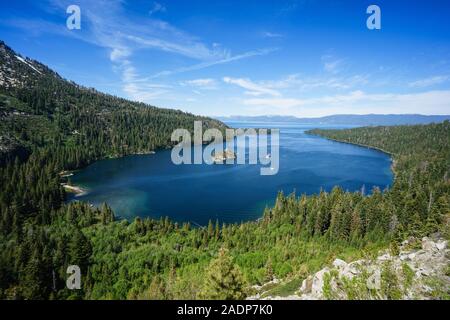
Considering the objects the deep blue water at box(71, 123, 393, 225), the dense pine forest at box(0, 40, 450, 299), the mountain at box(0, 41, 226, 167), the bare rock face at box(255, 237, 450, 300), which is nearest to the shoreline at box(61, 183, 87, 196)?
the deep blue water at box(71, 123, 393, 225)

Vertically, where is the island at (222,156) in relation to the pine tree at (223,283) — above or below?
above

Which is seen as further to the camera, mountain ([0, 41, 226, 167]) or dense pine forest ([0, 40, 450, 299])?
mountain ([0, 41, 226, 167])

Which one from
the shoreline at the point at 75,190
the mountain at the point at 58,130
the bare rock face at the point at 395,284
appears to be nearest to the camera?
the bare rock face at the point at 395,284

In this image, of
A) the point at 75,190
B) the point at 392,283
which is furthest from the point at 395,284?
the point at 75,190

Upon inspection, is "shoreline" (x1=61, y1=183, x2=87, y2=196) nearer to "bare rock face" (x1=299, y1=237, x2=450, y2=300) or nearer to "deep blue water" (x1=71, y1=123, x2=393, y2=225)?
"deep blue water" (x1=71, y1=123, x2=393, y2=225)

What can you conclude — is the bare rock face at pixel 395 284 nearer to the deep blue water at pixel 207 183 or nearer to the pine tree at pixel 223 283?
the pine tree at pixel 223 283

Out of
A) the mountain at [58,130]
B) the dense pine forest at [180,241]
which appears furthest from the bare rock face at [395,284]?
the mountain at [58,130]

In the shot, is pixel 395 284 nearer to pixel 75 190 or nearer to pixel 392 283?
pixel 392 283

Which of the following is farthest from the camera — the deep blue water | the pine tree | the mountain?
the mountain
